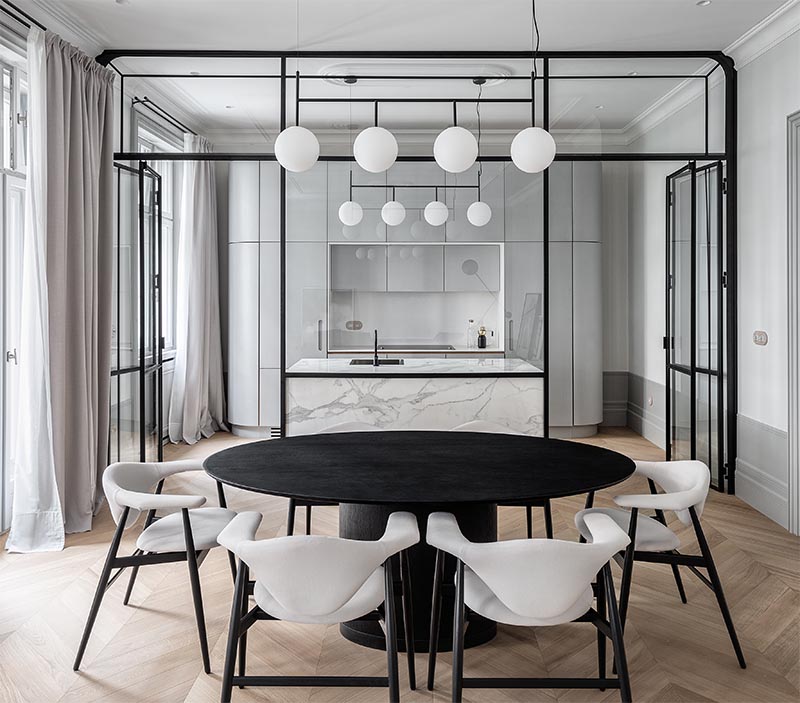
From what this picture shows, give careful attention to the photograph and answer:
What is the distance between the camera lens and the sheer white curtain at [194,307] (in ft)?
→ 20.8

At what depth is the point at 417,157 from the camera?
4742 mm

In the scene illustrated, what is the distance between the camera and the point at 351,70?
4750 millimetres

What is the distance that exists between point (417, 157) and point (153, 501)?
305 centimetres

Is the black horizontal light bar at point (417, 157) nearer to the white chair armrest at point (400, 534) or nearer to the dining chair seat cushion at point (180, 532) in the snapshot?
the dining chair seat cushion at point (180, 532)

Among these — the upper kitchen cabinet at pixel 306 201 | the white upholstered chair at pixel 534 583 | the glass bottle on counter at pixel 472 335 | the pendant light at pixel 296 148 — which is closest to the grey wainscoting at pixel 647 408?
the glass bottle on counter at pixel 472 335

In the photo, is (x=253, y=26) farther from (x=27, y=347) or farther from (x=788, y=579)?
(x=788, y=579)

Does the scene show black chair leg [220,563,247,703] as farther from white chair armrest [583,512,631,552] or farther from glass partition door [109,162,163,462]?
glass partition door [109,162,163,462]

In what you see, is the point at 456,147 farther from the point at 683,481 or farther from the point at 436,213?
the point at 436,213

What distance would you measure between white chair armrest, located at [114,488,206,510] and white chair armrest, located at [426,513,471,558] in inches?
34.5

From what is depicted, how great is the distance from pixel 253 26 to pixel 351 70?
715mm

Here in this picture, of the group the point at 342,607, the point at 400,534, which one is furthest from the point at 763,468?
the point at 342,607

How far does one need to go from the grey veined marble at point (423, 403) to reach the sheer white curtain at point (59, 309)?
1.30 m

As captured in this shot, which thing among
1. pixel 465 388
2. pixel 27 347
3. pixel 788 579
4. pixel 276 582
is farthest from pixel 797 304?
pixel 27 347

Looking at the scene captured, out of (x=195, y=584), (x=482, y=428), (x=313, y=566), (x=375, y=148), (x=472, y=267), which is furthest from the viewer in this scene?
(x=472, y=267)
